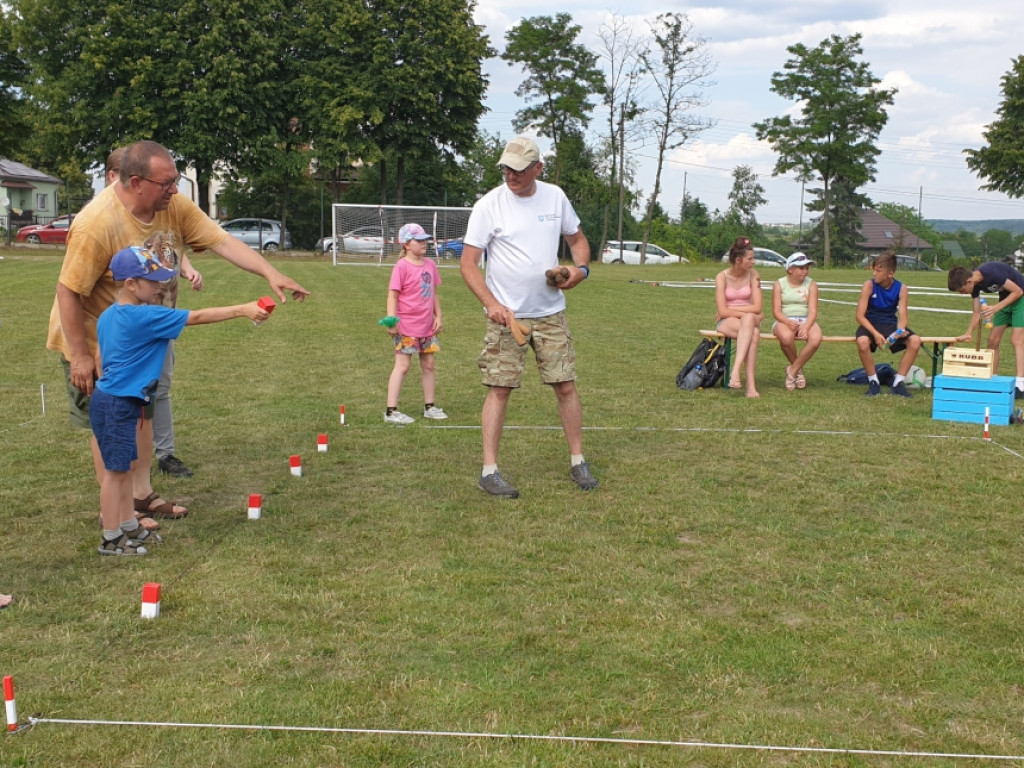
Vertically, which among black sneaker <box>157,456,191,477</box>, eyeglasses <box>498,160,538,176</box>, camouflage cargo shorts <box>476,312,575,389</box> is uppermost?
eyeglasses <box>498,160,538,176</box>

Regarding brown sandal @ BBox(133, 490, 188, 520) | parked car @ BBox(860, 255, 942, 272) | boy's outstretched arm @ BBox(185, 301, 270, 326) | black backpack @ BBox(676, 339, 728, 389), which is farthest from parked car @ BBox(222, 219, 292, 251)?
boy's outstretched arm @ BBox(185, 301, 270, 326)

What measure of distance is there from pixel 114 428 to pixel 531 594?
6.97 ft

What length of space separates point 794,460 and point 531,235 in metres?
2.55

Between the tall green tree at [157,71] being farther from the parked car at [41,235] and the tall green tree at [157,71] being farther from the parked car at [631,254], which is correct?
the parked car at [631,254]

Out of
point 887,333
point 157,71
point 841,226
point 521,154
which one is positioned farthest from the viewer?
point 841,226

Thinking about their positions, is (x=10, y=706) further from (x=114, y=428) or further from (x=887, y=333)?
(x=887, y=333)

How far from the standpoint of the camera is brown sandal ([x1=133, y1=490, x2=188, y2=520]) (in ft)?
18.2

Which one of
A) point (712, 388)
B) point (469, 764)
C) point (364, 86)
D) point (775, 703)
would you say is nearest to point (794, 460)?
point (712, 388)

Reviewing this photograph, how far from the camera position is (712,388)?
10.2 meters

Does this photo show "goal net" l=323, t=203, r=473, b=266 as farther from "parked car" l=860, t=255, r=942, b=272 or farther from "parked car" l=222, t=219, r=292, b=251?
"parked car" l=860, t=255, r=942, b=272

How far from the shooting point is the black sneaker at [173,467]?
255 inches

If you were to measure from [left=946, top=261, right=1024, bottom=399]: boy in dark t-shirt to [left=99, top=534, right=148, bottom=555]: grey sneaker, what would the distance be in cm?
801

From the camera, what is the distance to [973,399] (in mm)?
8562

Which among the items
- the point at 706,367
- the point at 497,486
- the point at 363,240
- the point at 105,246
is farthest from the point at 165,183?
the point at 363,240
